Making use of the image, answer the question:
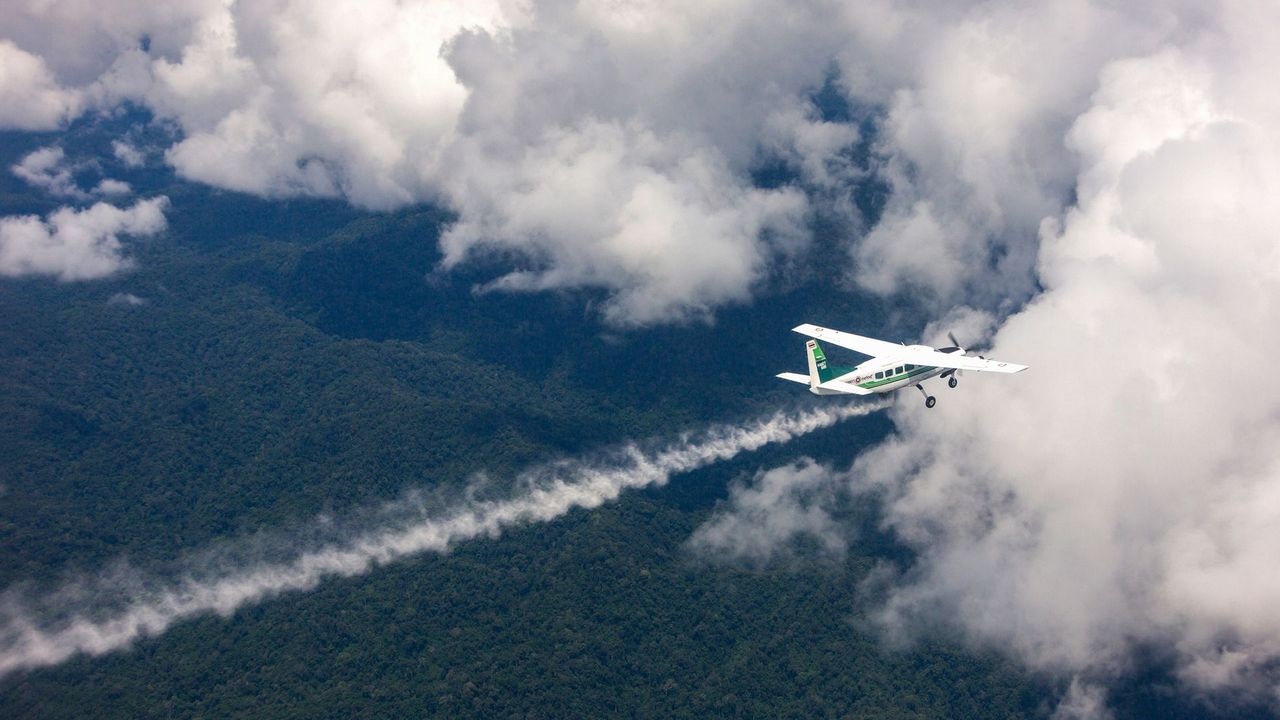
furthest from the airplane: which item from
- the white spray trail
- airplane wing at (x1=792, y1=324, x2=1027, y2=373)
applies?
the white spray trail

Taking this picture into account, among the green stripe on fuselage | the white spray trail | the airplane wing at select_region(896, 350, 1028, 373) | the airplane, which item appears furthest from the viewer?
the white spray trail

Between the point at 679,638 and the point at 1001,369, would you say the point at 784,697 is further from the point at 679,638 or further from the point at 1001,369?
the point at 1001,369

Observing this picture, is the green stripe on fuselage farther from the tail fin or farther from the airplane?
the tail fin

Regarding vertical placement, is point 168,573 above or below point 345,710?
above

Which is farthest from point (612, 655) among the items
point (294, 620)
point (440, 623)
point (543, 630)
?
point (294, 620)

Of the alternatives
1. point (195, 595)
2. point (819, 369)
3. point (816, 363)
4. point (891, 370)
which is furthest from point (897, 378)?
point (195, 595)

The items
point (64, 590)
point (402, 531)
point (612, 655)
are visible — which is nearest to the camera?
point (64, 590)

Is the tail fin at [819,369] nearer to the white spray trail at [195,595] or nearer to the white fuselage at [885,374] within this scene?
the white fuselage at [885,374]

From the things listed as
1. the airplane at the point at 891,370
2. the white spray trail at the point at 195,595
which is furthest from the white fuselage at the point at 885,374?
the white spray trail at the point at 195,595
